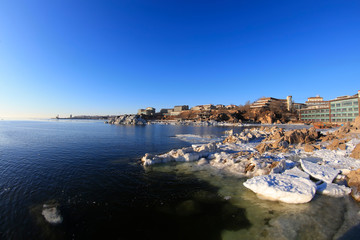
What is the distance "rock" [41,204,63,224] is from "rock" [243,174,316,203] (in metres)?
10.2

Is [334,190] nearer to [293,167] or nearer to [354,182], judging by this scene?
[354,182]

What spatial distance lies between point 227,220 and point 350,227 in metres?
4.96

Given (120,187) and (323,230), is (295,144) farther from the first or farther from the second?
(120,187)

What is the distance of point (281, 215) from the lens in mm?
7656

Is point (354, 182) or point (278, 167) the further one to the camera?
point (278, 167)

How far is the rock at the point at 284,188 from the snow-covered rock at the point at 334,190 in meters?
0.73

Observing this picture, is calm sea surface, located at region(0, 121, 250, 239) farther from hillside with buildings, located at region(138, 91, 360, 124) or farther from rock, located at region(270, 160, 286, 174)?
hillside with buildings, located at region(138, 91, 360, 124)

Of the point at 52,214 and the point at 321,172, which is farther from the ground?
the point at 321,172

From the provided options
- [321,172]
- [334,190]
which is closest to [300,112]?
[321,172]

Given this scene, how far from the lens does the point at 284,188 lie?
29.2ft

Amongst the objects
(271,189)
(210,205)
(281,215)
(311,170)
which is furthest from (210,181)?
(311,170)

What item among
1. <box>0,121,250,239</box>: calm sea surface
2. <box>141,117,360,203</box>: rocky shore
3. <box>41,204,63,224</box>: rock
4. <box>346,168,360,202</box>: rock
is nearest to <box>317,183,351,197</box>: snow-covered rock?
<box>141,117,360,203</box>: rocky shore

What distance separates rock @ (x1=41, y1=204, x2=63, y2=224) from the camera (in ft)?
24.1

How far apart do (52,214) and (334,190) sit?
1509 cm
